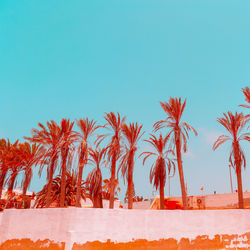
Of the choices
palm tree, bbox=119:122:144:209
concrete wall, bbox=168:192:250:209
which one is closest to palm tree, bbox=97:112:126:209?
palm tree, bbox=119:122:144:209

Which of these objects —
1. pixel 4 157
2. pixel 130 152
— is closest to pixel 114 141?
pixel 130 152

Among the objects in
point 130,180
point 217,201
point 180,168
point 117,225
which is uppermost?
point 180,168

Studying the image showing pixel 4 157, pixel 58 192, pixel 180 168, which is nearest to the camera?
pixel 180 168

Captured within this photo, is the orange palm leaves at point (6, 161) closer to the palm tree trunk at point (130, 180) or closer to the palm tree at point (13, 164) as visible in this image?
the palm tree at point (13, 164)

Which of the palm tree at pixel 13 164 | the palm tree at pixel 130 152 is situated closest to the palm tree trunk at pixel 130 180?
the palm tree at pixel 130 152

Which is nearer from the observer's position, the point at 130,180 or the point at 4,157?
the point at 130,180

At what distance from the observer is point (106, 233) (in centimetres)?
1477

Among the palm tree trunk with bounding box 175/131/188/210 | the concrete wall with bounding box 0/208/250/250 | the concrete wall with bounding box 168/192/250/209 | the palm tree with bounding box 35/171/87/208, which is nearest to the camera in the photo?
the concrete wall with bounding box 0/208/250/250

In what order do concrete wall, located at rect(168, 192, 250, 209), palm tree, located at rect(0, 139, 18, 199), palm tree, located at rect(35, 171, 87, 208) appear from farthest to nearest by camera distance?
concrete wall, located at rect(168, 192, 250, 209) → palm tree, located at rect(0, 139, 18, 199) → palm tree, located at rect(35, 171, 87, 208)

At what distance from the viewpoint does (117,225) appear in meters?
15.2

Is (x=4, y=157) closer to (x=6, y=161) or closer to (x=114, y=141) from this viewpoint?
(x=6, y=161)

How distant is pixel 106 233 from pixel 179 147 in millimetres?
9283

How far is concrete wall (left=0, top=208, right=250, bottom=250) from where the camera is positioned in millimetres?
14328

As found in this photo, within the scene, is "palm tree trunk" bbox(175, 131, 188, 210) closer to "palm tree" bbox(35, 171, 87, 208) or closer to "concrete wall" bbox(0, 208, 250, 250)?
"concrete wall" bbox(0, 208, 250, 250)
